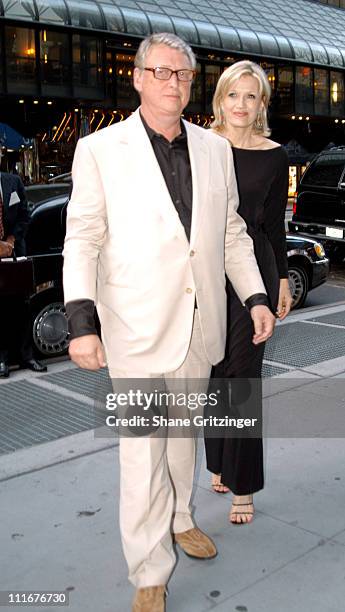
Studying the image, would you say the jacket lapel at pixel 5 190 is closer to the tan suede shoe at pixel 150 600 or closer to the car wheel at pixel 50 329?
the car wheel at pixel 50 329

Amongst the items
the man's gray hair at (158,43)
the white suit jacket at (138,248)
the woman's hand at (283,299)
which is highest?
the man's gray hair at (158,43)

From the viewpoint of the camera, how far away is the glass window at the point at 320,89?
35.0m

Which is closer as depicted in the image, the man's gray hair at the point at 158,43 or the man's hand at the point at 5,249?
the man's gray hair at the point at 158,43

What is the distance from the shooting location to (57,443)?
419 cm

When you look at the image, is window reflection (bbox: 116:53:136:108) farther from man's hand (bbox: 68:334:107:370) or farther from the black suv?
man's hand (bbox: 68:334:107:370)

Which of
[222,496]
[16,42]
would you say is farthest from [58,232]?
[16,42]

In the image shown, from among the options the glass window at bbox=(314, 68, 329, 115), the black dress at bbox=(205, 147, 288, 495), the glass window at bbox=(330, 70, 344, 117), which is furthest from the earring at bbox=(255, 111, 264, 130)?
the glass window at bbox=(330, 70, 344, 117)

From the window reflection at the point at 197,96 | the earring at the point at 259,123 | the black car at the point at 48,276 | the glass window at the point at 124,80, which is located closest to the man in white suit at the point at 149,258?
the earring at the point at 259,123

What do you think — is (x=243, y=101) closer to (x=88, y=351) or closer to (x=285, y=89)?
(x=88, y=351)

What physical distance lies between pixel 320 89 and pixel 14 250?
32497 mm

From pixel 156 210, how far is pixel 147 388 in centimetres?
65

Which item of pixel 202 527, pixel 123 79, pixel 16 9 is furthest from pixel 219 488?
pixel 123 79

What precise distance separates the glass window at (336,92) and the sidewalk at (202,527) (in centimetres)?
3461

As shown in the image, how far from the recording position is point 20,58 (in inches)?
975
